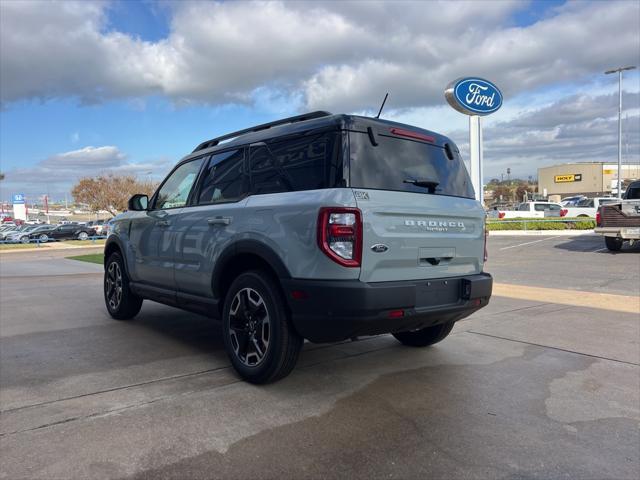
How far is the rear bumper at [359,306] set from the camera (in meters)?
3.57

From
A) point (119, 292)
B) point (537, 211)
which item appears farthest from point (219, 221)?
point (537, 211)

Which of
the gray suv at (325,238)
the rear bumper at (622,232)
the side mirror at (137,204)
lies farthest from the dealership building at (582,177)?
the gray suv at (325,238)

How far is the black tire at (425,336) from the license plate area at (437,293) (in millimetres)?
1062

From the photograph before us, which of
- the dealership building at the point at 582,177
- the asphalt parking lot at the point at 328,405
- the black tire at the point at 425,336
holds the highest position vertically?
the dealership building at the point at 582,177

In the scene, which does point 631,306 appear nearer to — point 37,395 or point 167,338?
point 167,338

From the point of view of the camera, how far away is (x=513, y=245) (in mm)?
18641

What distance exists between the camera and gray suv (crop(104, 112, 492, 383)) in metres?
3.63

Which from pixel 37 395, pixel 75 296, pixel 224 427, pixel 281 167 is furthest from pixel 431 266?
pixel 75 296

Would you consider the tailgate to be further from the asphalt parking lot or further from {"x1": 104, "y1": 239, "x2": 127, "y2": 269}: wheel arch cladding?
{"x1": 104, "y1": 239, "x2": 127, "y2": 269}: wheel arch cladding

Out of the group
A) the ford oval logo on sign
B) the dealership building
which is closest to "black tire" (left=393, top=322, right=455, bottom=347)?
the ford oval logo on sign

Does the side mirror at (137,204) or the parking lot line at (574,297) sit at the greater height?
the side mirror at (137,204)

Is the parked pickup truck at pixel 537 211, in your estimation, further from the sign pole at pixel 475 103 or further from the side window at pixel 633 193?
the side window at pixel 633 193

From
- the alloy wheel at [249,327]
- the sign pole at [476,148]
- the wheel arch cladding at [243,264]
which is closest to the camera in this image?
the wheel arch cladding at [243,264]

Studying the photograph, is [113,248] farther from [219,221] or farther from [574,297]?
[574,297]
